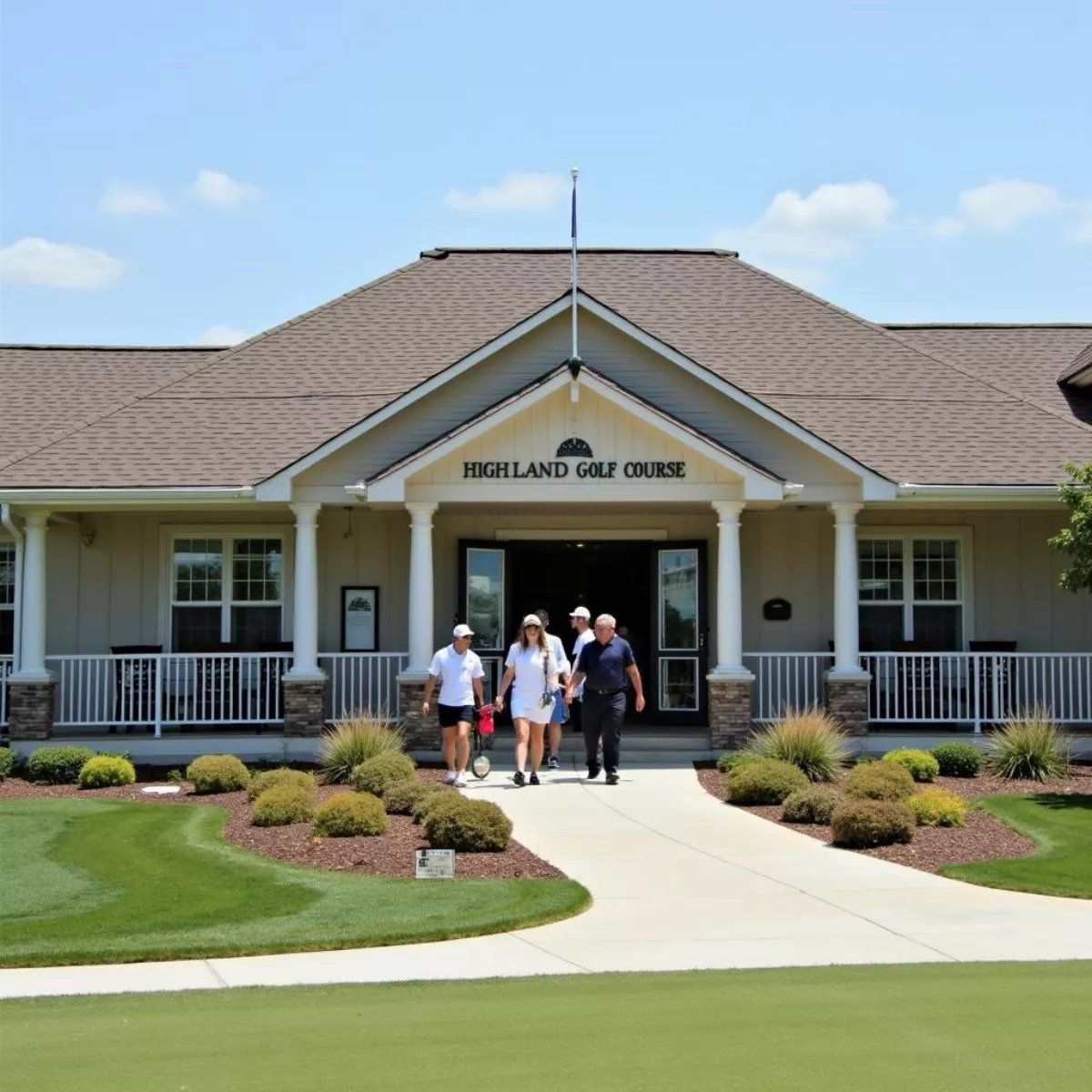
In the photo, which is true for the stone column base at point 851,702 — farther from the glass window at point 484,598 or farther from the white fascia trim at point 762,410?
the glass window at point 484,598

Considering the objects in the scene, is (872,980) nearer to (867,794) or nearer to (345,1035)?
(345,1035)

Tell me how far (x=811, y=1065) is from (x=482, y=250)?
1951 cm

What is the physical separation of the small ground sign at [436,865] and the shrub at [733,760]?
19.0ft

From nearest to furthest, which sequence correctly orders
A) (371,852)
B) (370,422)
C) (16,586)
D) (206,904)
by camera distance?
(206,904), (371,852), (370,422), (16,586)

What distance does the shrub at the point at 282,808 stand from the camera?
13531 millimetres

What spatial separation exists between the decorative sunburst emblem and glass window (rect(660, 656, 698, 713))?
3319 millimetres

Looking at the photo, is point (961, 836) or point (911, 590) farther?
point (911, 590)

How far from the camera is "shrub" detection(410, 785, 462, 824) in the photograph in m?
12.6

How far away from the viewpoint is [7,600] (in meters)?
20.4

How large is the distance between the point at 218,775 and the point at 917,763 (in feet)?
24.7

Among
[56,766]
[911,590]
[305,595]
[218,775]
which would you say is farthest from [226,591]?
[911,590]

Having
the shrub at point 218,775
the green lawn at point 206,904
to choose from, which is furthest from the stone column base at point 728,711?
the green lawn at point 206,904

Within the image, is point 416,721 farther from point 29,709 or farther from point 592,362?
point 592,362

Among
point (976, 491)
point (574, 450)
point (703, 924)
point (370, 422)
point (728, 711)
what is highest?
point (370, 422)
